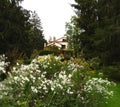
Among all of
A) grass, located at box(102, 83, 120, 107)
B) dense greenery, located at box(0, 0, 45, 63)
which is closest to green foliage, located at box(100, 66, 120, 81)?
grass, located at box(102, 83, 120, 107)

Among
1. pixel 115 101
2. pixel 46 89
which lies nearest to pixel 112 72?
pixel 115 101

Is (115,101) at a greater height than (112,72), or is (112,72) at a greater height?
(112,72)

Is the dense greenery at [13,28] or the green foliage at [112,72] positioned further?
the dense greenery at [13,28]

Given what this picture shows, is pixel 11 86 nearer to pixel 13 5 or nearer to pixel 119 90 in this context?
pixel 119 90

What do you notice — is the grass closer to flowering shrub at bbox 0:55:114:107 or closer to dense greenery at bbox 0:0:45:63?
flowering shrub at bbox 0:55:114:107

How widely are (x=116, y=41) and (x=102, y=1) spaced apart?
3.72 m

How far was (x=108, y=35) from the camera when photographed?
21.9 meters


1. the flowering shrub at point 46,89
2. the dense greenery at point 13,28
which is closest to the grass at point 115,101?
the flowering shrub at point 46,89

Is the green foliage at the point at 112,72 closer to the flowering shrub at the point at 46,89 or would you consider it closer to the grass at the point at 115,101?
the grass at the point at 115,101

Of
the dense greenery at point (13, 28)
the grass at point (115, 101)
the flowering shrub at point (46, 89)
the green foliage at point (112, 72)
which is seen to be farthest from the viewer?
the dense greenery at point (13, 28)

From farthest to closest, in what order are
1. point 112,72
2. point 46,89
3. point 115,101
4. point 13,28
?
Result: point 13,28 < point 112,72 < point 115,101 < point 46,89

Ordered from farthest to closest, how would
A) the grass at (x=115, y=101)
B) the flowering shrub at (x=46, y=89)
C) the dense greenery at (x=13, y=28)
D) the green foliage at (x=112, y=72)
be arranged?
the dense greenery at (x=13, y=28) < the green foliage at (x=112, y=72) < the grass at (x=115, y=101) < the flowering shrub at (x=46, y=89)

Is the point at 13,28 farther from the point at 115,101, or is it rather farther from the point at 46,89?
the point at 46,89

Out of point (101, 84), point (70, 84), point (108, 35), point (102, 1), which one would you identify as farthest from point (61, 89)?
point (102, 1)
